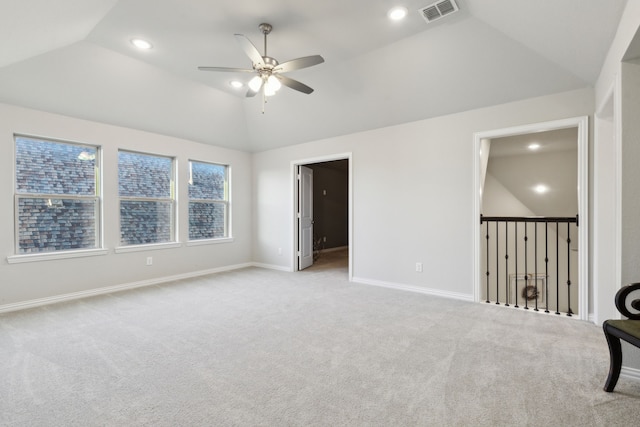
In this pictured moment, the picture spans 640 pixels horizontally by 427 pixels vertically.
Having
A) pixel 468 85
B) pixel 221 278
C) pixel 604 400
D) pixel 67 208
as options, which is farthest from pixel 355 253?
pixel 67 208

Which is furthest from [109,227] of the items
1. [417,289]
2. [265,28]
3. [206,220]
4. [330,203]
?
[330,203]

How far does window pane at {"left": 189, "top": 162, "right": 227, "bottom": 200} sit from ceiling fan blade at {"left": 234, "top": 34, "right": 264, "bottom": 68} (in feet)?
10.6

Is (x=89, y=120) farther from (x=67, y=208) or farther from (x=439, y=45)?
(x=439, y=45)

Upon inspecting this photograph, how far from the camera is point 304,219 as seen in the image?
6.14 meters

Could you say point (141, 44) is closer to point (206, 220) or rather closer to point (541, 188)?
point (206, 220)

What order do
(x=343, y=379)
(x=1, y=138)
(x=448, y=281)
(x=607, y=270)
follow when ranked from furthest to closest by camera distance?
1. (x=448, y=281)
2. (x=1, y=138)
3. (x=607, y=270)
4. (x=343, y=379)

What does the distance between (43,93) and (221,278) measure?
3.44 metres

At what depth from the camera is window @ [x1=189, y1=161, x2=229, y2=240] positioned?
5.57 meters

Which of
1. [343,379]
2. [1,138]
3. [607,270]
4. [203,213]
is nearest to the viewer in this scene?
[343,379]

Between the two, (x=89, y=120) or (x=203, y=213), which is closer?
(x=89, y=120)

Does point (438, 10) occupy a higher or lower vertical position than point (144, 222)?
higher

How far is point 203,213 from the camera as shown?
575 cm

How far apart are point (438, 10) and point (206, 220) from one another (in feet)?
16.1

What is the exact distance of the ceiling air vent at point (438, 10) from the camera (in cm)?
268
